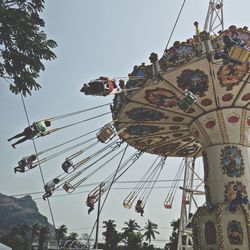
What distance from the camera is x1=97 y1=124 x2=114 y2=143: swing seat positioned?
1365 cm

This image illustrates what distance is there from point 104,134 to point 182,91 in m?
3.61

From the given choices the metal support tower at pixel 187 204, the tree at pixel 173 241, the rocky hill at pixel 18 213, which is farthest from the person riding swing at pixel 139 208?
the rocky hill at pixel 18 213

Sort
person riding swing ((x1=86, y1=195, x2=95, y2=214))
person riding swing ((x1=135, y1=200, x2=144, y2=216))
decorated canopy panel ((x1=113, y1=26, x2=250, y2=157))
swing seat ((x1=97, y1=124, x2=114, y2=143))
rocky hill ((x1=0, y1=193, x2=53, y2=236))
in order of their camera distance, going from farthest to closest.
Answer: rocky hill ((x1=0, y1=193, x2=53, y2=236)) → person riding swing ((x1=135, y1=200, x2=144, y2=216)) → person riding swing ((x1=86, y1=195, x2=95, y2=214)) → swing seat ((x1=97, y1=124, x2=114, y2=143)) → decorated canopy panel ((x1=113, y1=26, x2=250, y2=157))

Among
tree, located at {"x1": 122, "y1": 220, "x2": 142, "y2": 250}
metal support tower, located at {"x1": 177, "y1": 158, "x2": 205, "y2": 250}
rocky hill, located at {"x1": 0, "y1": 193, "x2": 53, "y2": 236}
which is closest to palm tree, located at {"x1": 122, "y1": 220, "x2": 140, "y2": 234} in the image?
tree, located at {"x1": 122, "y1": 220, "x2": 142, "y2": 250}

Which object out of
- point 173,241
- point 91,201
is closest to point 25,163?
point 91,201

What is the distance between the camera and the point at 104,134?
13664mm

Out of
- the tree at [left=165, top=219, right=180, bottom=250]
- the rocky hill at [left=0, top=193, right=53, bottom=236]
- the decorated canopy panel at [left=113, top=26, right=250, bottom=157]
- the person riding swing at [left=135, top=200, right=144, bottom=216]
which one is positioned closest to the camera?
the decorated canopy panel at [left=113, top=26, right=250, bottom=157]

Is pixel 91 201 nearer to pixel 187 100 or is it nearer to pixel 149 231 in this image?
pixel 187 100

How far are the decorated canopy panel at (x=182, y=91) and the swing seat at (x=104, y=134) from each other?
3.42 feet

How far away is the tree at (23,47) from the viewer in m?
5.11

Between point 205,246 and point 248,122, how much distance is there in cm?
549

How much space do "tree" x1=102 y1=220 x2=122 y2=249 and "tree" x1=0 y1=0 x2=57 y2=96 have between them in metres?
56.8

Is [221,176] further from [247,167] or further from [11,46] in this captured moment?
[11,46]

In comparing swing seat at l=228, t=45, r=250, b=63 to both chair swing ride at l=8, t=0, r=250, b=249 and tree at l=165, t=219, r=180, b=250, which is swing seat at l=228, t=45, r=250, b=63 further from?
tree at l=165, t=219, r=180, b=250
